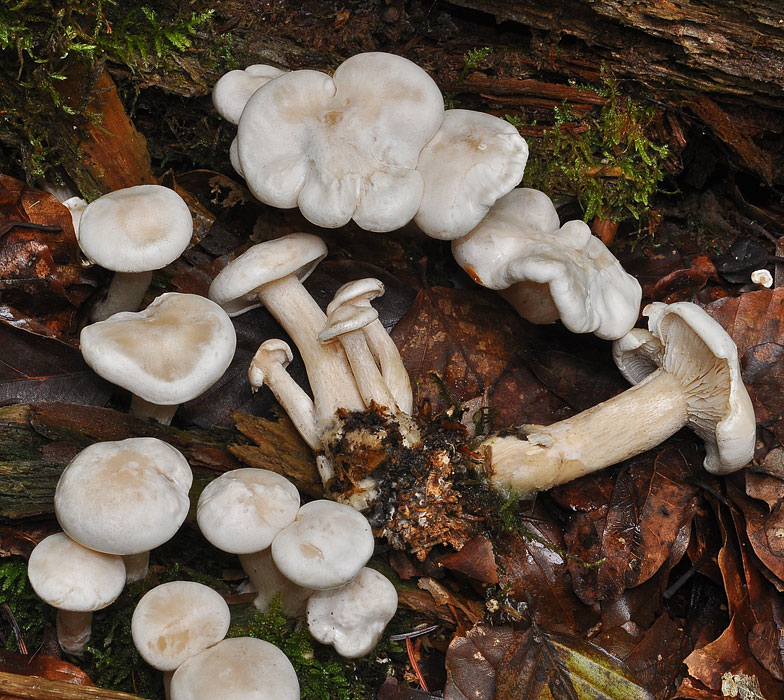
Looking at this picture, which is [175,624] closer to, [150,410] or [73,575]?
[73,575]

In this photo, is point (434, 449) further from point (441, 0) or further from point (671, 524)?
point (441, 0)

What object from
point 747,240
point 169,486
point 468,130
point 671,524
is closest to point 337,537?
point 169,486

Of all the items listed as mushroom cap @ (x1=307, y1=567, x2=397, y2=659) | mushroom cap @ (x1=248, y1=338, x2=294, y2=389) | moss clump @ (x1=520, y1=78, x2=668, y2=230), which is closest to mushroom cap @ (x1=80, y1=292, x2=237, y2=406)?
mushroom cap @ (x1=248, y1=338, x2=294, y2=389)

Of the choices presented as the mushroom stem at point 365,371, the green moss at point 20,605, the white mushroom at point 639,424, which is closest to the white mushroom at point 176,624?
the green moss at point 20,605

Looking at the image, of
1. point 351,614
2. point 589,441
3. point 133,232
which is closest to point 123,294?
point 133,232

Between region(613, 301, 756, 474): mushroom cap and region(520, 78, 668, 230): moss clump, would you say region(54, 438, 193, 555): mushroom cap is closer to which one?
region(613, 301, 756, 474): mushroom cap

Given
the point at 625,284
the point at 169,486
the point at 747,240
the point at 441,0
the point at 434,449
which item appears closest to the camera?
the point at 169,486

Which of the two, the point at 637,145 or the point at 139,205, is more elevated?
the point at 637,145
